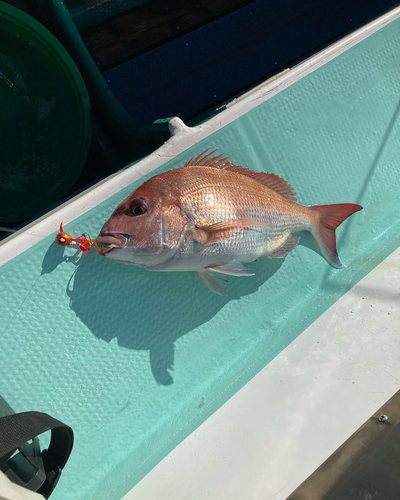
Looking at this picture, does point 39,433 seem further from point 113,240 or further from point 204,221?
point 204,221

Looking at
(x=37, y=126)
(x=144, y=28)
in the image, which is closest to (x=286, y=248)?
(x=37, y=126)

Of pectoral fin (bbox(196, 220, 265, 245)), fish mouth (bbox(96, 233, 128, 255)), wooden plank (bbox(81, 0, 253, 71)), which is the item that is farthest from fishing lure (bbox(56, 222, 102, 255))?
wooden plank (bbox(81, 0, 253, 71))

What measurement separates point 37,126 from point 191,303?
4.10 ft

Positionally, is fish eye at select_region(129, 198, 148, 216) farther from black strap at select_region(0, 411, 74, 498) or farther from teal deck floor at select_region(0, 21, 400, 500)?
black strap at select_region(0, 411, 74, 498)

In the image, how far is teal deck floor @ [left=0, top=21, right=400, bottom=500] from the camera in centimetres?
169

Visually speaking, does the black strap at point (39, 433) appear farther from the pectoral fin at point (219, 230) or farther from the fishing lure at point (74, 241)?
the pectoral fin at point (219, 230)

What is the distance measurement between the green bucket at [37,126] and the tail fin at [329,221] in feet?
4.05

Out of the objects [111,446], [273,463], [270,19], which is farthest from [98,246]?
[270,19]

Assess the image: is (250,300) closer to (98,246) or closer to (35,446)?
(98,246)

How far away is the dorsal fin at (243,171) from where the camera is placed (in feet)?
5.33

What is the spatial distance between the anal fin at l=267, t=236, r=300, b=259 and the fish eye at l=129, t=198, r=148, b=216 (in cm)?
70

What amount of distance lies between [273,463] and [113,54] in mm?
2463

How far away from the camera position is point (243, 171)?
1695 mm

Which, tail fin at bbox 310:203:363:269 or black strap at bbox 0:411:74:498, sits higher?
black strap at bbox 0:411:74:498
